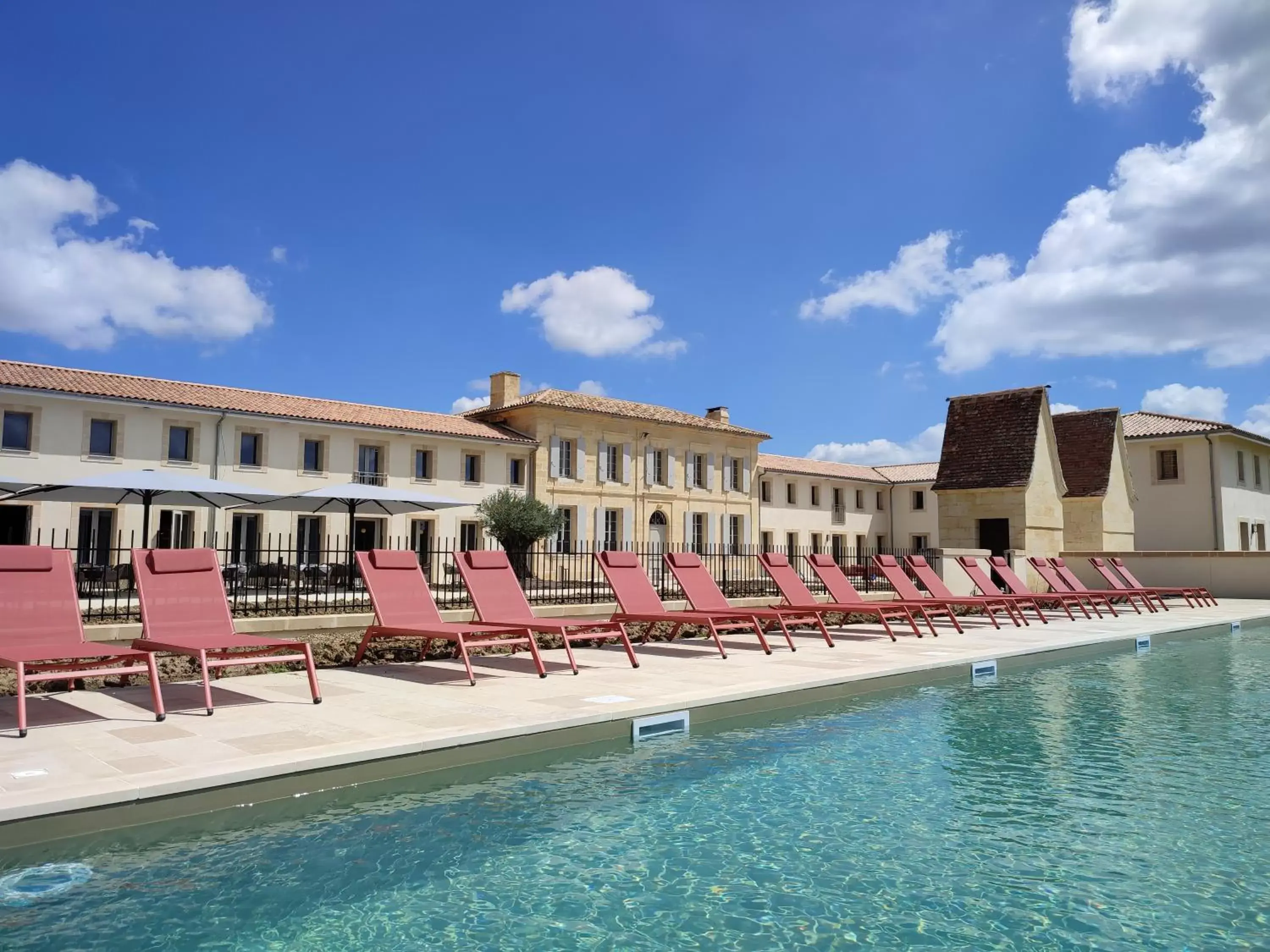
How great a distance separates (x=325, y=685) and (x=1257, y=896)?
6231 mm

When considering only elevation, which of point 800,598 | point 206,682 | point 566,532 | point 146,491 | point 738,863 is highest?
point 566,532

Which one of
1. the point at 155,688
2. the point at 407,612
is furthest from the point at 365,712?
the point at 407,612

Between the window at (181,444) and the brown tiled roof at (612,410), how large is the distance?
11894 millimetres

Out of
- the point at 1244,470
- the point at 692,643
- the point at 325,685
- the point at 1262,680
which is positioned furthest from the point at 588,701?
the point at 1244,470

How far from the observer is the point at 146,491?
46.4ft

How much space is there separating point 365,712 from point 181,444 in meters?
25.4

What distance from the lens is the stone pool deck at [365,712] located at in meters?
4.19

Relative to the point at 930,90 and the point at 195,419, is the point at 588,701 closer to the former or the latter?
the point at 930,90

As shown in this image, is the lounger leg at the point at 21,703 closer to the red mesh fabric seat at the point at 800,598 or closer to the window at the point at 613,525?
the red mesh fabric seat at the point at 800,598

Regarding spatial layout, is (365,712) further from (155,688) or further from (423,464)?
(423,464)

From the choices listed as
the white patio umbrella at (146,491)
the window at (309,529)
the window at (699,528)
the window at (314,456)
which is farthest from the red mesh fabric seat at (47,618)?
the window at (699,528)

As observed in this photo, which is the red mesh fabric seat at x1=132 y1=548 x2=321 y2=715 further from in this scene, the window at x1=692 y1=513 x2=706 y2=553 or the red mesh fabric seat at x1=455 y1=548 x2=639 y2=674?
the window at x1=692 y1=513 x2=706 y2=553

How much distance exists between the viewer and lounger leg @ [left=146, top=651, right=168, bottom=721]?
18.4 feet

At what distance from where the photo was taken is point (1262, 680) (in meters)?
9.32
